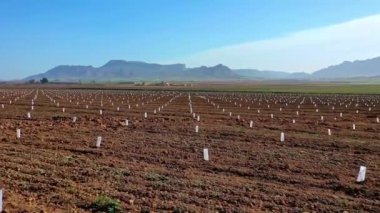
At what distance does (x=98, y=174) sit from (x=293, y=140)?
32.0ft

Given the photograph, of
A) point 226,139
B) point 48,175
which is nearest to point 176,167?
point 48,175

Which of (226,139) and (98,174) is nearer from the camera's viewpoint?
(98,174)

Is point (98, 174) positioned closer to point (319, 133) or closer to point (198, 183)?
point (198, 183)

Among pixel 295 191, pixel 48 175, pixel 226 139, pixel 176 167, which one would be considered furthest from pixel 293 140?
pixel 48 175

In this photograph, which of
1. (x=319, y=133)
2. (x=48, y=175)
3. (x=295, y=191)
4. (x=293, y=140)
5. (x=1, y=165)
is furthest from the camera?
(x=319, y=133)

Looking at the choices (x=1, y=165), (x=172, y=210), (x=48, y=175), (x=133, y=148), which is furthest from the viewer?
(x=133, y=148)

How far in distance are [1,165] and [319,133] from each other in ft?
47.6

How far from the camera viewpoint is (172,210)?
29.6 ft

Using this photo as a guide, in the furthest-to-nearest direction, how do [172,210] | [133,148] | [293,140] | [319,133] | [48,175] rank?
[319,133] < [293,140] < [133,148] < [48,175] < [172,210]

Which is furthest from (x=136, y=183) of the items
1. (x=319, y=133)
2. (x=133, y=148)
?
(x=319, y=133)

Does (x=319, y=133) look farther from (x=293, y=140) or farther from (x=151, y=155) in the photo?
(x=151, y=155)

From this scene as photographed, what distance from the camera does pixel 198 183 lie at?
1107 cm

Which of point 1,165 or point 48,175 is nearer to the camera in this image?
point 48,175

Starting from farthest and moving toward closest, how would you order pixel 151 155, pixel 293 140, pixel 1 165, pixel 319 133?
pixel 319 133 → pixel 293 140 → pixel 151 155 → pixel 1 165
